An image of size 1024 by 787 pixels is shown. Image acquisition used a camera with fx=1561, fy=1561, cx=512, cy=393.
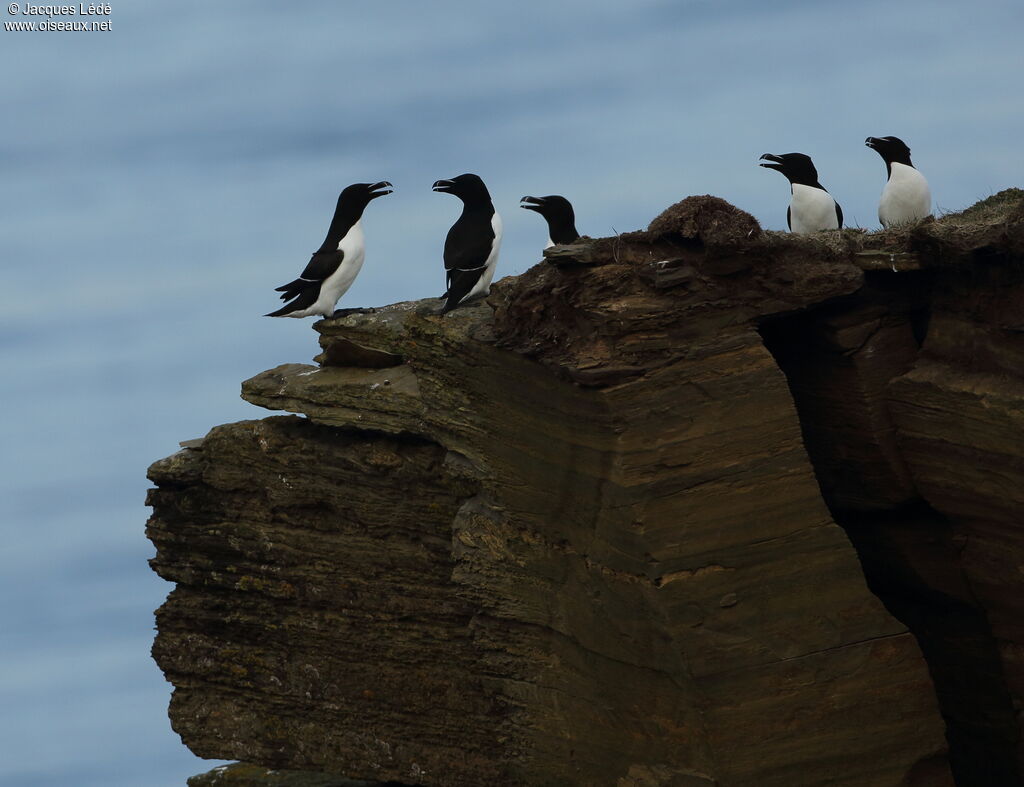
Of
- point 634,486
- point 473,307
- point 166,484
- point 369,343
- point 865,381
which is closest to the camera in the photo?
point 634,486

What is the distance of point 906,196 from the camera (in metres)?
17.2

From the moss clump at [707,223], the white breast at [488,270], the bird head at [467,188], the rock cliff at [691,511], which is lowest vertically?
the rock cliff at [691,511]

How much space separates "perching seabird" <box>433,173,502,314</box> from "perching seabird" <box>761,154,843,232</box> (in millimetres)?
3630

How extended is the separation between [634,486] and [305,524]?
559 cm

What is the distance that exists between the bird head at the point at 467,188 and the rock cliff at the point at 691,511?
1.36m

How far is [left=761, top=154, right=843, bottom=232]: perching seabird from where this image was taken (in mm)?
18219

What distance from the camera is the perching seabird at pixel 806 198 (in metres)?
18.2

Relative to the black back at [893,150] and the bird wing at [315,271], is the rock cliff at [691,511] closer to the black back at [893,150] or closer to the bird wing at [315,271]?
the bird wing at [315,271]

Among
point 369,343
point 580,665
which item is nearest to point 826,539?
point 580,665

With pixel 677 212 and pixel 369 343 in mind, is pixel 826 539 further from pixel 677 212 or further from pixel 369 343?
pixel 369 343

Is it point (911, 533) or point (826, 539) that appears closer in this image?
point (826, 539)

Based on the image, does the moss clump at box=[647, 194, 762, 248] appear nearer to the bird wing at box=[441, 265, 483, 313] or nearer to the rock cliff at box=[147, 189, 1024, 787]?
the rock cliff at box=[147, 189, 1024, 787]

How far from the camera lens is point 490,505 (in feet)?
52.4

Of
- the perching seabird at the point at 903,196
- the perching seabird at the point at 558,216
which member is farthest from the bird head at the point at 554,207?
the perching seabird at the point at 903,196
